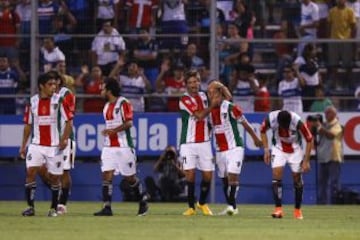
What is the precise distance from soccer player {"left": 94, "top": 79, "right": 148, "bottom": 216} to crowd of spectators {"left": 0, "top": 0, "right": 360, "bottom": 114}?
854 centimetres

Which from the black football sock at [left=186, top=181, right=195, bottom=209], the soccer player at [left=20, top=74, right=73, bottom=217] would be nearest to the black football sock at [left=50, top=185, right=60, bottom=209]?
the soccer player at [left=20, top=74, right=73, bottom=217]

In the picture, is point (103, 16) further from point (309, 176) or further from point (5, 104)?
point (309, 176)

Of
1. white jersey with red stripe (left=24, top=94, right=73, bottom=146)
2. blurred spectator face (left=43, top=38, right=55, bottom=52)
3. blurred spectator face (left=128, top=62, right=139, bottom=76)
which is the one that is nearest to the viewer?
white jersey with red stripe (left=24, top=94, right=73, bottom=146)

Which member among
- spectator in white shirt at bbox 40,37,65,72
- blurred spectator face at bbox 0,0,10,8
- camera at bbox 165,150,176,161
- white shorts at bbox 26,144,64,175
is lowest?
camera at bbox 165,150,176,161

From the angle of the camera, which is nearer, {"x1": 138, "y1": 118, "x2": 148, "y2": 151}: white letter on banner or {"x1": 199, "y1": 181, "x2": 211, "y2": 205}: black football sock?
{"x1": 199, "y1": 181, "x2": 211, "y2": 205}: black football sock

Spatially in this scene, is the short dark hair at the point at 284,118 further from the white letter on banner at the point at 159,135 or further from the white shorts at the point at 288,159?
the white letter on banner at the point at 159,135

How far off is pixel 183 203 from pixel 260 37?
4.77 m

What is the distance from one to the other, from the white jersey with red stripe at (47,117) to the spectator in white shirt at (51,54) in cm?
909

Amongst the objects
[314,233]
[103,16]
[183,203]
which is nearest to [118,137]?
[314,233]

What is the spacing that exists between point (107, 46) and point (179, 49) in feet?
5.65

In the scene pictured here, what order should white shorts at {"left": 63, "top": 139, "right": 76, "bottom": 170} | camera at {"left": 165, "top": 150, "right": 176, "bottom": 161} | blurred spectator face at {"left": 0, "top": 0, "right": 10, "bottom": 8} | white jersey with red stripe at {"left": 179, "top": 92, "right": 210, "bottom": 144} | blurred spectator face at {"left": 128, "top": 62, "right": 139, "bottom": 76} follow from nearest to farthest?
white shorts at {"left": 63, "top": 139, "right": 76, "bottom": 170}
white jersey with red stripe at {"left": 179, "top": 92, "right": 210, "bottom": 144}
camera at {"left": 165, "top": 150, "right": 176, "bottom": 161}
blurred spectator face at {"left": 128, "top": 62, "right": 139, "bottom": 76}
blurred spectator face at {"left": 0, "top": 0, "right": 10, "bottom": 8}

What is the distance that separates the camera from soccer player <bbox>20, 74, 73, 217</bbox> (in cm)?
2134

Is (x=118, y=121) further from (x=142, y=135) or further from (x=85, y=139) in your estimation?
(x=85, y=139)

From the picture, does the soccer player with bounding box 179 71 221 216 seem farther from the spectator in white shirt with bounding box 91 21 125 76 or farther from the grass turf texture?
the spectator in white shirt with bounding box 91 21 125 76
